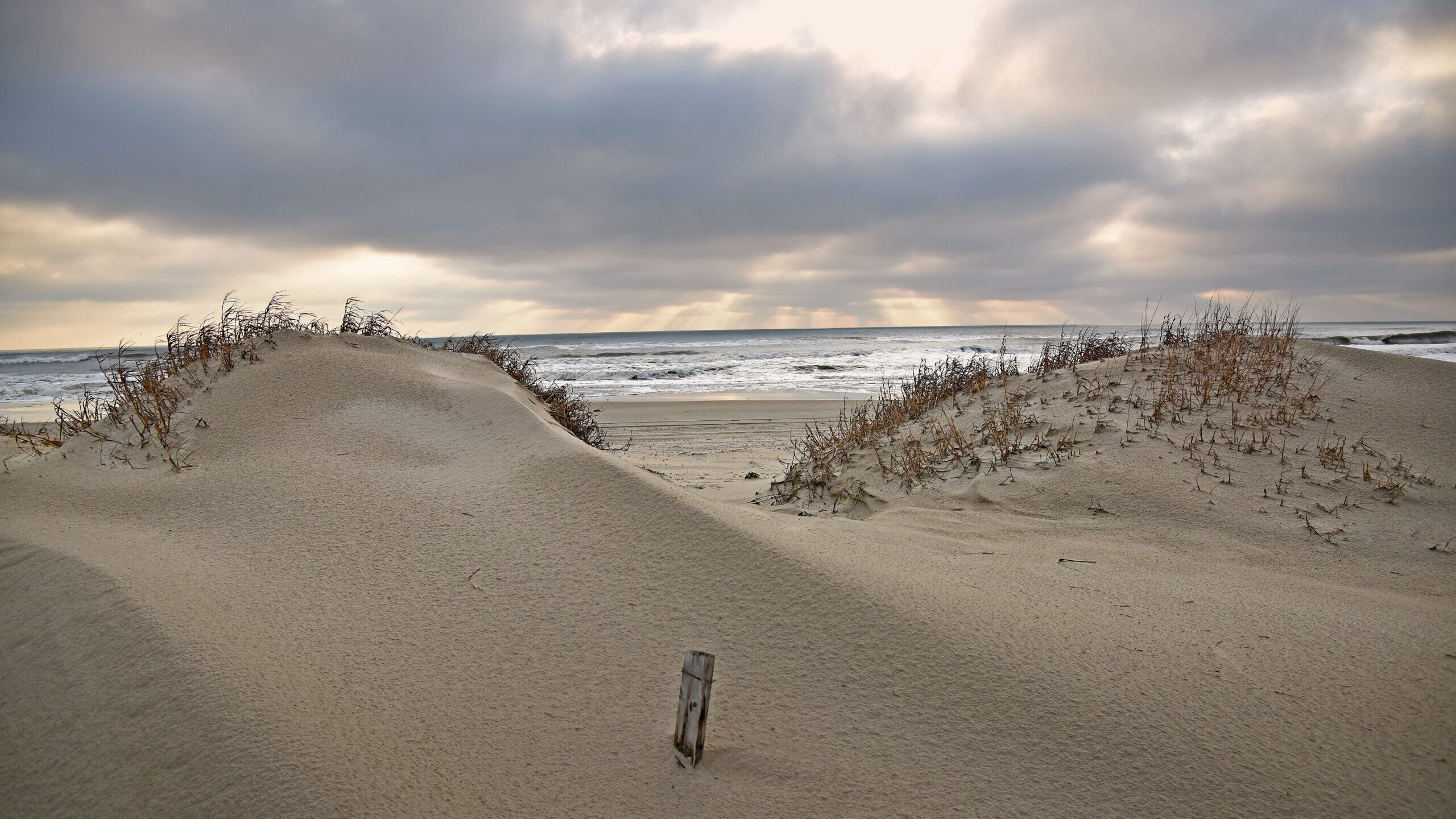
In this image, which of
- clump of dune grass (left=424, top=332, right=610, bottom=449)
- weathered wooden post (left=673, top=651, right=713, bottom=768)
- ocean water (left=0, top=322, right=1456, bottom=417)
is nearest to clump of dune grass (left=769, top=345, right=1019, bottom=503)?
clump of dune grass (left=424, top=332, right=610, bottom=449)

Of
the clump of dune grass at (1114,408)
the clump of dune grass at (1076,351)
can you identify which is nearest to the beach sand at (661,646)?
the clump of dune grass at (1114,408)

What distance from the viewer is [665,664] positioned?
2396 millimetres

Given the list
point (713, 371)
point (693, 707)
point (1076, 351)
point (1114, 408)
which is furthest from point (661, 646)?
point (713, 371)

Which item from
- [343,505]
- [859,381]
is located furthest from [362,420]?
[859,381]

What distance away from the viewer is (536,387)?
6797 millimetres

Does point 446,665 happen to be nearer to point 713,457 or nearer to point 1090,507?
point 1090,507

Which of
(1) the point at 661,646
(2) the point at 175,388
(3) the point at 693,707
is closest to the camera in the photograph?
(3) the point at 693,707

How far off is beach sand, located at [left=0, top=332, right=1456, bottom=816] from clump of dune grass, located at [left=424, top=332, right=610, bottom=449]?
2.33 metres

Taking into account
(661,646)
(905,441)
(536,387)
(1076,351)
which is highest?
(1076,351)

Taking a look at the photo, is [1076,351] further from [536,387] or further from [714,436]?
[536,387]

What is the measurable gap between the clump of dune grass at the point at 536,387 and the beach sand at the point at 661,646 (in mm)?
2327

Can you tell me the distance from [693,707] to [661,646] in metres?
0.55

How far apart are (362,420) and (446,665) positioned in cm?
253

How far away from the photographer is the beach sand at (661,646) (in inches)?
76.5
